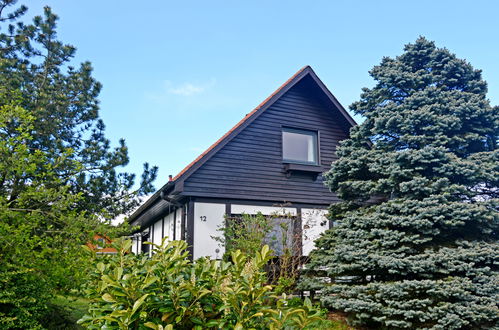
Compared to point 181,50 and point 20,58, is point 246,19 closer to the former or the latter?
point 181,50

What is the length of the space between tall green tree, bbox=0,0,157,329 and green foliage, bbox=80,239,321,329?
10.5 ft

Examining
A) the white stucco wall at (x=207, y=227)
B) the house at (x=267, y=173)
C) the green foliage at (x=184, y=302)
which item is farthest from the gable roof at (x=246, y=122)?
the green foliage at (x=184, y=302)

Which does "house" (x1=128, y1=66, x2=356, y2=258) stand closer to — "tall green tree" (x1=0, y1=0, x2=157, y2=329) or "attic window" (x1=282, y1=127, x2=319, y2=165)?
"attic window" (x1=282, y1=127, x2=319, y2=165)

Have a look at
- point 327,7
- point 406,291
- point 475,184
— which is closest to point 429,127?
point 475,184

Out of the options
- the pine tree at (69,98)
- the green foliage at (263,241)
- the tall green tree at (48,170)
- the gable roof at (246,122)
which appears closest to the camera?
the tall green tree at (48,170)

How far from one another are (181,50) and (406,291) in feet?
26.2

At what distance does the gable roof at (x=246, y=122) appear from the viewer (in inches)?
404

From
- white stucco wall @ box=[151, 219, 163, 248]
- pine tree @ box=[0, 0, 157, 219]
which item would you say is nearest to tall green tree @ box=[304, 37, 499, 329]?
pine tree @ box=[0, 0, 157, 219]

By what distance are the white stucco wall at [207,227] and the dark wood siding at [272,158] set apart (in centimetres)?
38

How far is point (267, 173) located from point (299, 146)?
5.35 ft

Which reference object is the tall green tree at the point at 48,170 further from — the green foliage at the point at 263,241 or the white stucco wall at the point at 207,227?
the green foliage at the point at 263,241

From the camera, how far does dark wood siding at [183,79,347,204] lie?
431 inches

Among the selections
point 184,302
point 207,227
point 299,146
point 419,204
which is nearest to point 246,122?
point 299,146

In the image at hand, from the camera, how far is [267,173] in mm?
11734
